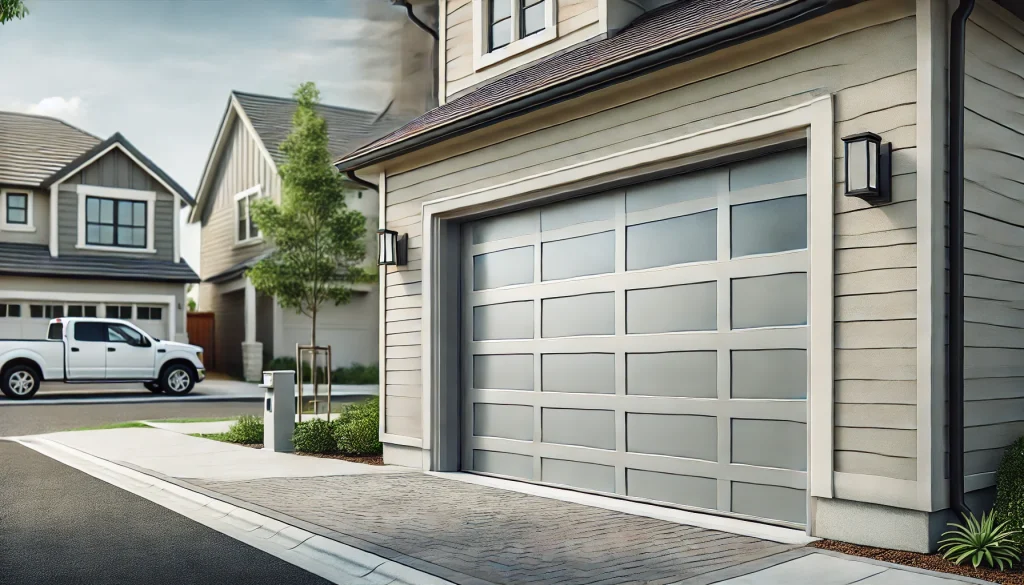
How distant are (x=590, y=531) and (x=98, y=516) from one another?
414cm

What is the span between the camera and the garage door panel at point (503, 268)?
9055mm

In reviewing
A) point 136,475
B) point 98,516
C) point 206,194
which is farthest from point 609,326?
point 206,194

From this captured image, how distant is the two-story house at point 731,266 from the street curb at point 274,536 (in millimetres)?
2540

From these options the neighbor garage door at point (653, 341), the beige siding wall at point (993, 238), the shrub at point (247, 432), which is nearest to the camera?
the beige siding wall at point (993, 238)

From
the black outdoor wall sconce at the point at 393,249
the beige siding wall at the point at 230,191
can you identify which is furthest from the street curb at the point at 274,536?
the beige siding wall at the point at 230,191

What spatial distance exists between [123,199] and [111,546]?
921 inches

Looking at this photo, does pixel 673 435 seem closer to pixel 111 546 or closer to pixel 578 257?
pixel 578 257

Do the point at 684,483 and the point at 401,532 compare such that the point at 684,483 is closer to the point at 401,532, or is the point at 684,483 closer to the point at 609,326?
the point at 609,326

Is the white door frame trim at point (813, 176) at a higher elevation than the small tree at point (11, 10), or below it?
below

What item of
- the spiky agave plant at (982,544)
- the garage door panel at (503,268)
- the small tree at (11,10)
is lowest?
the spiky agave plant at (982,544)

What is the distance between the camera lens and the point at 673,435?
24.2ft

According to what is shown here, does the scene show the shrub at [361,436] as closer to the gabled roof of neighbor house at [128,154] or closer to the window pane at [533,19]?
the window pane at [533,19]

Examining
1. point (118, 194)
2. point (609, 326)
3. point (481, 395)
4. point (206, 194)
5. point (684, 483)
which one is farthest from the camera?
point (206, 194)

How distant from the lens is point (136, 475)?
31.3 ft
